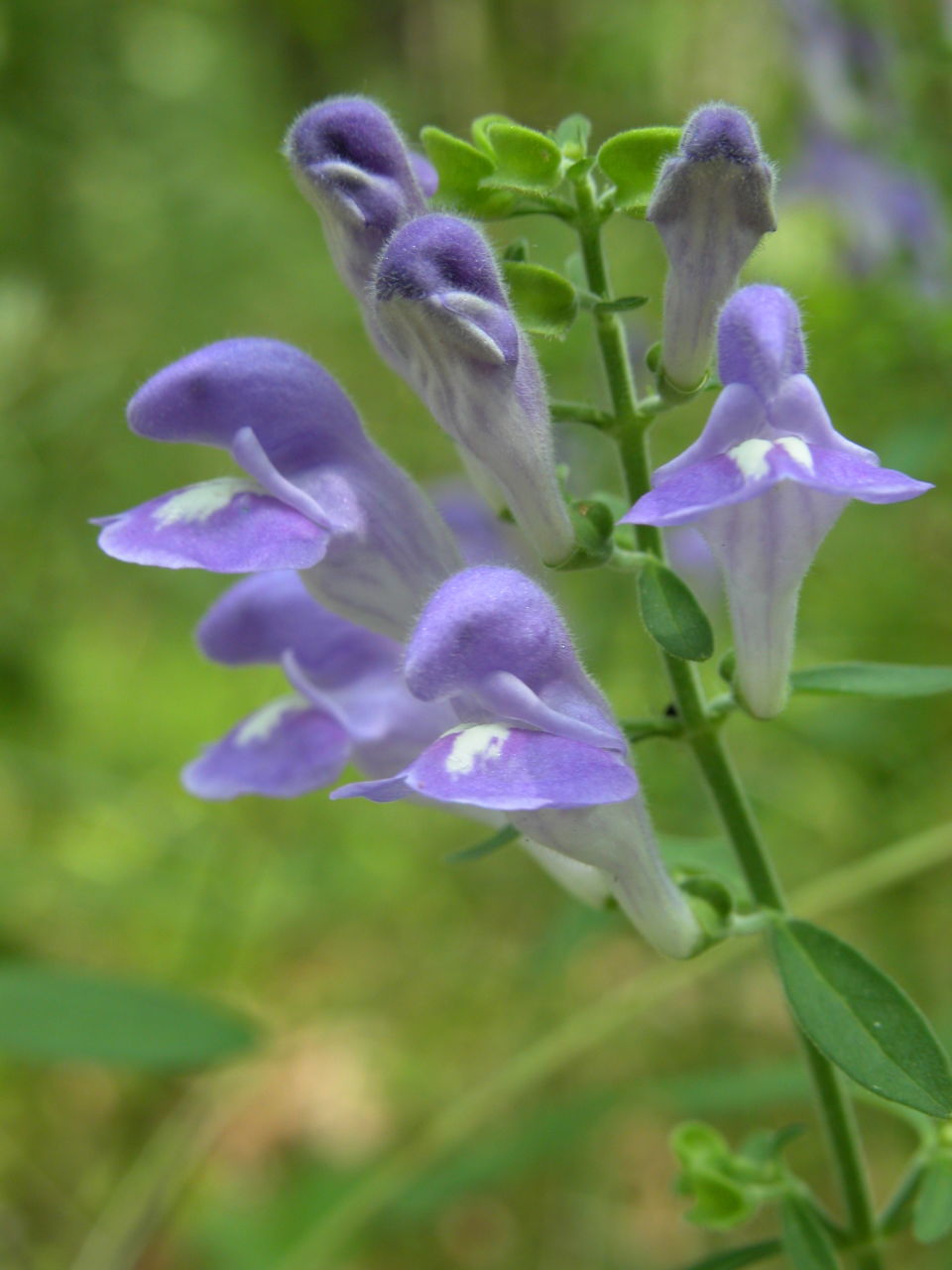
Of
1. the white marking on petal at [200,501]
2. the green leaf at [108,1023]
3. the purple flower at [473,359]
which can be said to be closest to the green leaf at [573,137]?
the purple flower at [473,359]

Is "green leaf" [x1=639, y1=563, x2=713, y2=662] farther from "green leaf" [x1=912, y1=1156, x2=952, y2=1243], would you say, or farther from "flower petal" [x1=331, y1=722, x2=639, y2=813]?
"green leaf" [x1=912, y1=1156, x2=952, y2=1243]

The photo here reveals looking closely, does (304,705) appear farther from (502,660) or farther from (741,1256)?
(741,1256)

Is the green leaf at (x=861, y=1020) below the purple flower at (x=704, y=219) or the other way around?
below

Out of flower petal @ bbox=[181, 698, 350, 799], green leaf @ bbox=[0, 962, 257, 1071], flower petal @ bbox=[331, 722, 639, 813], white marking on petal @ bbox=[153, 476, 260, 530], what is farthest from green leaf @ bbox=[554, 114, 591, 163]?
green leaf @ bbox=[0, 962, 257, 1071]

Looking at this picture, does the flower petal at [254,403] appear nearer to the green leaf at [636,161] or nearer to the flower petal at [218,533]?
the flower petal at [218,533]

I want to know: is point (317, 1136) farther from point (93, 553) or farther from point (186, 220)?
point (186, 220)

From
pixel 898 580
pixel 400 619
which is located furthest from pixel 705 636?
pixel 898 580
